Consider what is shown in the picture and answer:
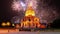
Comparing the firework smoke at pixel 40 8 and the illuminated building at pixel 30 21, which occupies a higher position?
the firework smoke at pixel 40 8

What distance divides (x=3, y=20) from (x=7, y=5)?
0.69 ft

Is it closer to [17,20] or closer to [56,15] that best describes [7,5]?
[17,20]

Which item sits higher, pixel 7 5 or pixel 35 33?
pixel 7 5

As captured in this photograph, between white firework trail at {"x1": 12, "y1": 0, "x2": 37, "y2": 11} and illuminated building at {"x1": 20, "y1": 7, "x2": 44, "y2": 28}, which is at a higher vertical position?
white firework trail at {"x1": 12, "y1": 0, "x2": 37, "y2": 11}

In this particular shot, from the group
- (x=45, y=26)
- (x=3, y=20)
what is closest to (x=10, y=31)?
(x=3, y=20)

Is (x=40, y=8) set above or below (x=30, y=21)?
above

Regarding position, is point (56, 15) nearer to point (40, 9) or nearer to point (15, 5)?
point (40, 9)

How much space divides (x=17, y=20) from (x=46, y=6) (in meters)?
0.44

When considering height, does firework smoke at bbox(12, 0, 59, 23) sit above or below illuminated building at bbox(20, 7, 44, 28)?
above

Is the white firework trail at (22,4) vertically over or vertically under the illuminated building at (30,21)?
over

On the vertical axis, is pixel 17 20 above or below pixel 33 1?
below

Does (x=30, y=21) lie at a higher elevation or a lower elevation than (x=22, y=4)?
lower

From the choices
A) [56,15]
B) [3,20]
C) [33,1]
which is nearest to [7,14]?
[3,20]

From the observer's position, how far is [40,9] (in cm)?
412
